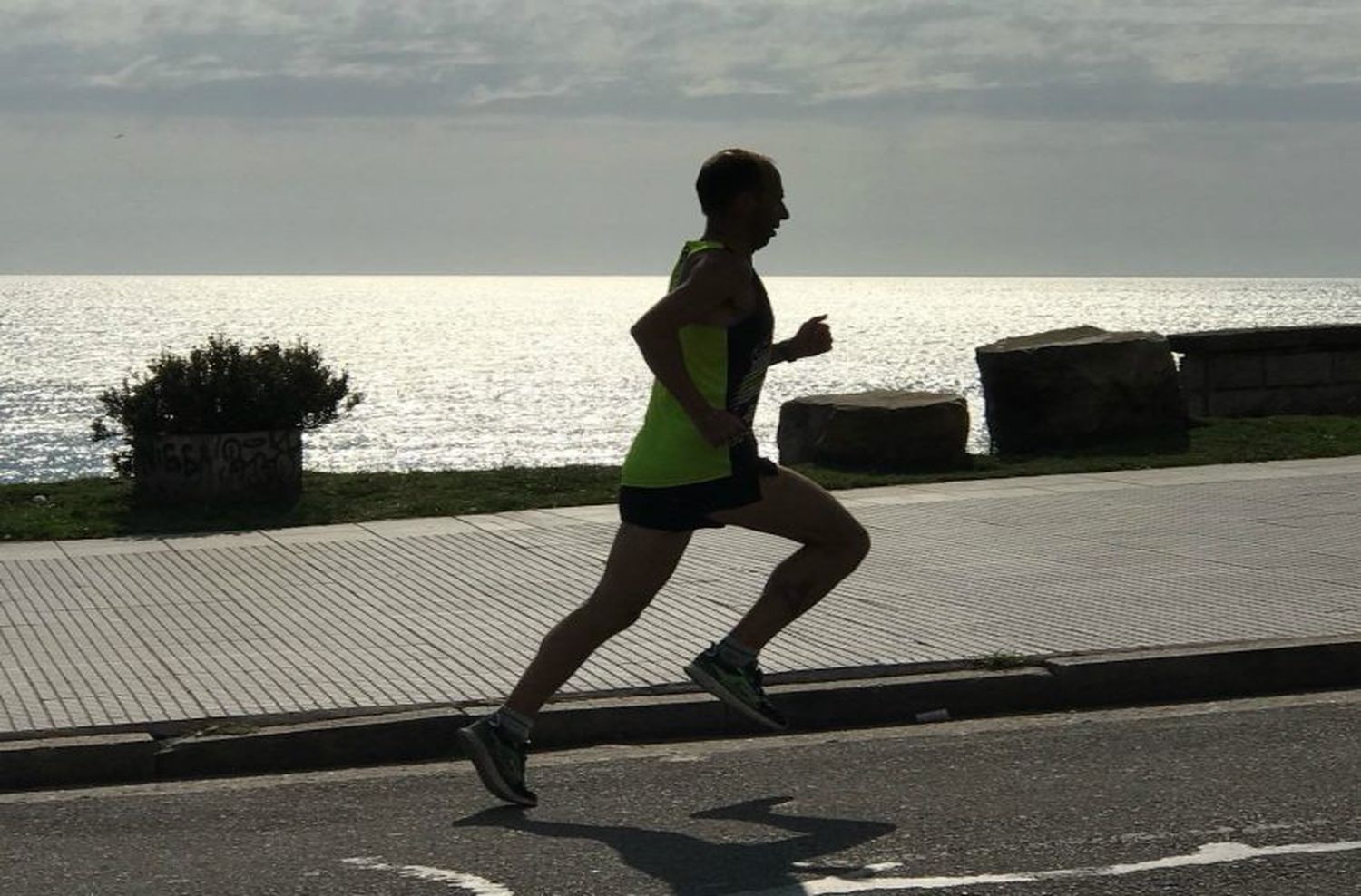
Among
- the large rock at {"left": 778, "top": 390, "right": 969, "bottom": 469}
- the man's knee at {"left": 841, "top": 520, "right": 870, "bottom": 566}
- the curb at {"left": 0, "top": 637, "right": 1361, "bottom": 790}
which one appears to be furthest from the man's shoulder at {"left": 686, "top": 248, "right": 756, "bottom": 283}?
the large rock at {"left": 778, "top": 390, "right": 969, "bottom": 469}

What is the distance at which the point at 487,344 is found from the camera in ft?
547

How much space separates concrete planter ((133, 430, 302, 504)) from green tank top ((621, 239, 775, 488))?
758 centimetres

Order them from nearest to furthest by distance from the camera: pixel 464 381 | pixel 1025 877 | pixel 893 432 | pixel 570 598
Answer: pixel 1025 877
pixel 570 598
pixel 893 432
pixel 464 381

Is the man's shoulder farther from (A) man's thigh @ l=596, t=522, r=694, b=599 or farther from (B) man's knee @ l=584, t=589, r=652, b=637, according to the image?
(B) man's knee @ l=584, t=589, r=652, b=637

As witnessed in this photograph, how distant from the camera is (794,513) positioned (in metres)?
6.41

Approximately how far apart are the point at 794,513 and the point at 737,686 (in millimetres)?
575

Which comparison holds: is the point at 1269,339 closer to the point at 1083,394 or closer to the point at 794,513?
the point at 1083,394

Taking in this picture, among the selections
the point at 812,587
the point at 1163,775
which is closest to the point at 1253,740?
the point at 1163,775

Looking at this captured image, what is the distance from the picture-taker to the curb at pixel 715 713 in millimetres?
6797

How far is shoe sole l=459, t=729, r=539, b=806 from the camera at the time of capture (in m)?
6.16

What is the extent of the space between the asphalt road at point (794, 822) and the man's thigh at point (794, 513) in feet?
2.41

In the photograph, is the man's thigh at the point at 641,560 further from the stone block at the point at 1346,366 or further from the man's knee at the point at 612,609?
the stone block at the point at 1346,366

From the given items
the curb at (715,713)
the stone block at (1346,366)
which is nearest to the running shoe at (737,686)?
the curb at (715,713)

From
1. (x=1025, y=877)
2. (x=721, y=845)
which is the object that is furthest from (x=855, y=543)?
(x=1025, y=877)
